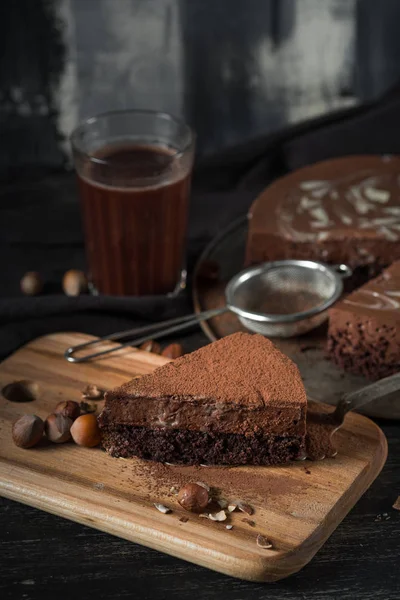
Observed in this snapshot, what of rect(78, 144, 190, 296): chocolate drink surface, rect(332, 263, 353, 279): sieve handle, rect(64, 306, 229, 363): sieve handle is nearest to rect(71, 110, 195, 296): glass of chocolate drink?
rect(78, 144, 190, 296): chocolate drink surface

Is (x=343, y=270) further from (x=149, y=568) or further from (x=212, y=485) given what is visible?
(x=149, y=568)

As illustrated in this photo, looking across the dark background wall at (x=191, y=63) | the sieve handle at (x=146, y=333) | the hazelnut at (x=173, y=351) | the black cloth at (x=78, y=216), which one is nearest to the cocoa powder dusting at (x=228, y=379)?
the hazelnut at (x=173, y=351)

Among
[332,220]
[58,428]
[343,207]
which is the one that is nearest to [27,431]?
[58,428]

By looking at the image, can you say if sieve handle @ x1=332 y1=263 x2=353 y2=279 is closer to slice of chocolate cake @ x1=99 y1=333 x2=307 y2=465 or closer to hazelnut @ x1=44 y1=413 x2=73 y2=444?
slice of chocolate cake @ x1=99 y1=333 x2=307 y2=465

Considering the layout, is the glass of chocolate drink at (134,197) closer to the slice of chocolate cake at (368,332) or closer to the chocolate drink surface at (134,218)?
the chocolate drink surface at (134,218)

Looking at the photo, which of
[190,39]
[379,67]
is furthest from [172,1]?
[379,67]

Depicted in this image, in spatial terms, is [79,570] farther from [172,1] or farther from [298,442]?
[172,1]
